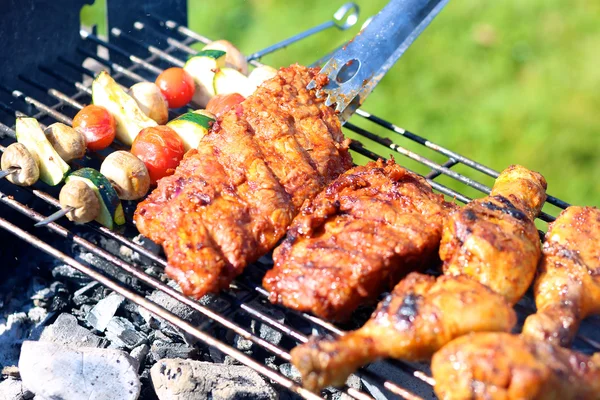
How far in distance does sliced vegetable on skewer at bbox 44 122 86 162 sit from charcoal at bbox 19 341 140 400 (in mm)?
1227

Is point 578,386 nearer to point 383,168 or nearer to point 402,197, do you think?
point 402,197

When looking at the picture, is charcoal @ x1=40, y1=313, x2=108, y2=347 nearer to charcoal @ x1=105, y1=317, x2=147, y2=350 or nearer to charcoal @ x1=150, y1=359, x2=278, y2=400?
charcoal @ x1=105, y1=317, x2=147, y2=350

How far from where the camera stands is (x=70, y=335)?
4.09 meters

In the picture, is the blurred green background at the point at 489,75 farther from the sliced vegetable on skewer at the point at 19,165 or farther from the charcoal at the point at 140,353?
the sliced vegetable on skewer at the point at 19,165

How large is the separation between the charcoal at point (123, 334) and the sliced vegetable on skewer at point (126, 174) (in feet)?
2.61

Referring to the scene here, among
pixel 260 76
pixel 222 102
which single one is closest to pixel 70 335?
pixel 222 102

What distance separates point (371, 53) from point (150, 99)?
161 cm

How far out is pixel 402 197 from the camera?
143 inches

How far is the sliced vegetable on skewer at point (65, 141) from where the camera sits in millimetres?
4137

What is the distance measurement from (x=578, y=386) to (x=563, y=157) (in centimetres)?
529

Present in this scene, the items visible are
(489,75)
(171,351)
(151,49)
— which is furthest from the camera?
(489,75)

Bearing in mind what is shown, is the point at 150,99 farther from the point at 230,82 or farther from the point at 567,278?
the point at 567,278

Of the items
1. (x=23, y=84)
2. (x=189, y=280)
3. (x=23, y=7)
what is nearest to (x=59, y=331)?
(x=189, y=280)

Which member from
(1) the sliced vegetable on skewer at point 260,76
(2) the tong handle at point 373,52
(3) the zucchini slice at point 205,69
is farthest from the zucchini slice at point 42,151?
(2) the tong handle at point 373,52
